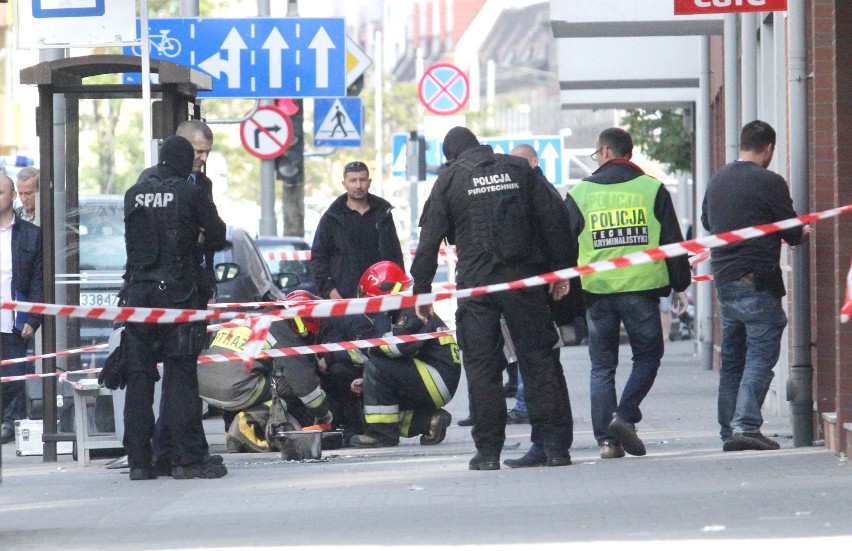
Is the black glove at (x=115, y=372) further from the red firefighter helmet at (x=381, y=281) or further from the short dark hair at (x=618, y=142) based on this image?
the short dark hair at (x=618, y=142)

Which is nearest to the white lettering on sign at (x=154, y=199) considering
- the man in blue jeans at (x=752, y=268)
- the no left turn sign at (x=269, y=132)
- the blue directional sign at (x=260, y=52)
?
the man in blue jeans at (x=752, y=268)

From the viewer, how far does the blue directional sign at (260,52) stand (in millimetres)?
16969

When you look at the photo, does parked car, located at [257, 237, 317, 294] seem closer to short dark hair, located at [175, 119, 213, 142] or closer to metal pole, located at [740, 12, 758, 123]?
metal pole, located at [740, 12, 758, 123]

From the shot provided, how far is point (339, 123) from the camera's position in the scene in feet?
88.8

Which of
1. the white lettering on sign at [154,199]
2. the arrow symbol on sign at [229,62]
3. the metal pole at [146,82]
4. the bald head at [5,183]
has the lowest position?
the white lettering on sign at [154,199]

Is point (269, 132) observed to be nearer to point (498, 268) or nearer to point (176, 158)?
point (176, 158)

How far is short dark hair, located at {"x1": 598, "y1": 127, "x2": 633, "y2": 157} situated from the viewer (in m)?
10.5

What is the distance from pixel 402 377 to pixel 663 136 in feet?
57.0

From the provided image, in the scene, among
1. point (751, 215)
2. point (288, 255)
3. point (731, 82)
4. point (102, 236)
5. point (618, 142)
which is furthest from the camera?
point (288, 255)

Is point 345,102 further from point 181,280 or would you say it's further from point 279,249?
point 181,280

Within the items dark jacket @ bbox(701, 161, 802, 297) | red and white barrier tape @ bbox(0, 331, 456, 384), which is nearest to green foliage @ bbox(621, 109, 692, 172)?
red and white barrier tape @ bbox(0, 331, 456, 384)

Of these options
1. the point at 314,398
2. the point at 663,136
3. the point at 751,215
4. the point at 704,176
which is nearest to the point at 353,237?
the point at 314,398

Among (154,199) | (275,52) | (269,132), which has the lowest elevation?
(154,199)

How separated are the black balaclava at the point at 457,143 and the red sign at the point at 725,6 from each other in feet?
8.73
